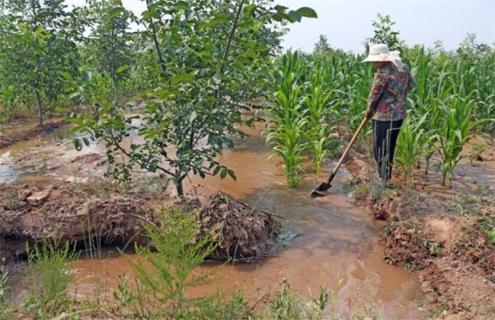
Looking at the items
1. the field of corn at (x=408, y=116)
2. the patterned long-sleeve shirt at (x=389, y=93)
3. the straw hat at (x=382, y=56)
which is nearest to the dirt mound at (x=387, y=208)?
the field of corn at (x=408, y=116)

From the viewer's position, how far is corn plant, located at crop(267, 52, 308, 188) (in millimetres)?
5367

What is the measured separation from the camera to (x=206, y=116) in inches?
150

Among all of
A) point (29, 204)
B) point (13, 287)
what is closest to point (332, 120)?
point (29, 204)

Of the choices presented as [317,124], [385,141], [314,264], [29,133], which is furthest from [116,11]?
[29,133]

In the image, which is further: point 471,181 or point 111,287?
point 471,181

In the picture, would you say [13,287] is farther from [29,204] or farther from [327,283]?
[327,283]

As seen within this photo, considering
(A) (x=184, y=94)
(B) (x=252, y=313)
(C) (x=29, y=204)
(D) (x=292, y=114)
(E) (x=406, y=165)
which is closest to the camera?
(B) (x=252, y=313)

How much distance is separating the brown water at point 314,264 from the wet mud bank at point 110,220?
0.17m

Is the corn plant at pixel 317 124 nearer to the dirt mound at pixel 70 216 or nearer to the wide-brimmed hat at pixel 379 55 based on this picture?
the wide-brimmed hat at pixel 379 55

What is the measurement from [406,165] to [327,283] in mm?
2215

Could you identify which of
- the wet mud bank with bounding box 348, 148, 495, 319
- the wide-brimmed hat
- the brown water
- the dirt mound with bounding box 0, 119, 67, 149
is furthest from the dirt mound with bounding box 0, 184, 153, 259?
the dirt mound with bounding box 0, 119, 67, 149

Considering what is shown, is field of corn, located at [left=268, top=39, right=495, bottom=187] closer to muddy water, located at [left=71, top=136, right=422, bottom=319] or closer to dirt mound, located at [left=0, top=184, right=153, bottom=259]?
muddy water, located at [left=71, top=136, right=422, bottom=319]

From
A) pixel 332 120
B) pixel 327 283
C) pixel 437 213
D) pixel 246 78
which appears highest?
pixel 246 78

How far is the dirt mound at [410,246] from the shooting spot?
3.52 meters
